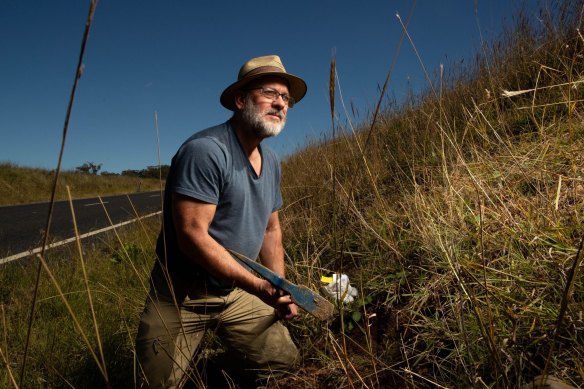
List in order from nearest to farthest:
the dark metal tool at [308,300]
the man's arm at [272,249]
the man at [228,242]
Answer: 1. the dark metal tool at [308,300]
2. the man at [228,242]
3. the man's arm at [272,249]

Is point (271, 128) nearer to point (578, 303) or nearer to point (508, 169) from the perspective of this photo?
point (508, 169)

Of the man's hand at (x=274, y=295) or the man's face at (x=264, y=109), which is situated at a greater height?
the man's face at (x=264, y=109)

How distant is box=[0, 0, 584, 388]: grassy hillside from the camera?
1265 millimetres

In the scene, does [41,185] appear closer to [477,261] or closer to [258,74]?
[258,74]

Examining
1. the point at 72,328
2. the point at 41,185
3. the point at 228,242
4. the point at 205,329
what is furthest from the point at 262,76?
the point at 41,185

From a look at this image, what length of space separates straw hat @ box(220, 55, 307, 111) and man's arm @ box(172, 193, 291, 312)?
2.83ft

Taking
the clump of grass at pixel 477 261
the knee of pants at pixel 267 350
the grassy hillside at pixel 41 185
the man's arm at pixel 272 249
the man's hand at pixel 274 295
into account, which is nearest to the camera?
the clump of grass at pixel 477 261

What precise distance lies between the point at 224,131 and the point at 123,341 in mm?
1595

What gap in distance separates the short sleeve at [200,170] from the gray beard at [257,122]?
1.10ft

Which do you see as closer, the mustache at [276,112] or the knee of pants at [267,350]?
the knee of pants at [267,350]

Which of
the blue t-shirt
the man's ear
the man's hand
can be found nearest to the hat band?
the man's ear

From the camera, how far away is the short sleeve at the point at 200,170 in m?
1.85

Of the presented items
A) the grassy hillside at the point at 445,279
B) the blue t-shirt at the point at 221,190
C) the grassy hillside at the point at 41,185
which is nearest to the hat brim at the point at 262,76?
the blue t-shirt at the point at 221,190

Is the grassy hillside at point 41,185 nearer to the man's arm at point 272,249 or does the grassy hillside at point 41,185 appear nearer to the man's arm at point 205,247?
the man's arm at point 272,249
